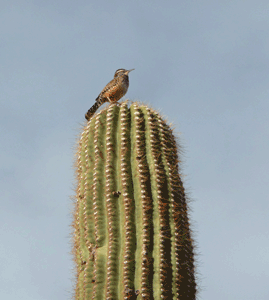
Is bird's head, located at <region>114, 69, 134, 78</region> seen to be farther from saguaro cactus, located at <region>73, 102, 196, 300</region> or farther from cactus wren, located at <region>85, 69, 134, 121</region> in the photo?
saguaro cactus, located at <region>73, 102, 196, 300</region>

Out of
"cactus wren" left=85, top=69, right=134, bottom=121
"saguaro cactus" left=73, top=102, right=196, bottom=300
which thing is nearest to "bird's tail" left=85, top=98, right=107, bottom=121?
"cactus wren" left=85, top=69, right=134, bottom=121

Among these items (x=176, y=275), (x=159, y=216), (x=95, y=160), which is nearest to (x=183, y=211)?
(x=159, y=216)

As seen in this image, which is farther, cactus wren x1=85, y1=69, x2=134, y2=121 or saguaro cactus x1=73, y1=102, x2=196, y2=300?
cactus wren x1=85, y1=69, x2=134, y2=121

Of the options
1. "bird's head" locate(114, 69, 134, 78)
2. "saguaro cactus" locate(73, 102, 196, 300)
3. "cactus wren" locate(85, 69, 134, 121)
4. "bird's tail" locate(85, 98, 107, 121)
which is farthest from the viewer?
"bird's head" locate(114, 69, 134, 78)

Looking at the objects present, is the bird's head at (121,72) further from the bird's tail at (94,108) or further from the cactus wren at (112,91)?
the bird's tail at (94,108)

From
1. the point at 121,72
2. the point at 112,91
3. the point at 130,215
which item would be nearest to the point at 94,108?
the point at 112,91

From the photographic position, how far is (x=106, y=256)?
420 centimetres

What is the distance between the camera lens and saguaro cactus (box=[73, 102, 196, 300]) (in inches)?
162

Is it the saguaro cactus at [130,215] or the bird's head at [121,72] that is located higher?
the bird's head at [121,72]

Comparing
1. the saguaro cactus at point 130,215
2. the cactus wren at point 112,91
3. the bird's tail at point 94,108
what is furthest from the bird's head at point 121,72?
the saguaro cactus at point 130,215

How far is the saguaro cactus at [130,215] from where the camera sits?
4.12 m

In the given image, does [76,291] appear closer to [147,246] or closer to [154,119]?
[147,246]

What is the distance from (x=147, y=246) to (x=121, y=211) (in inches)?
16.8

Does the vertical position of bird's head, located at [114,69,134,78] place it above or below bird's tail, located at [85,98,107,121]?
above
